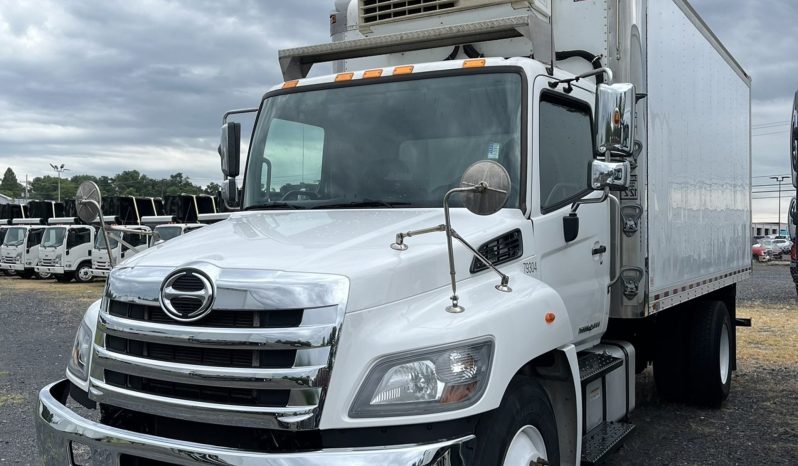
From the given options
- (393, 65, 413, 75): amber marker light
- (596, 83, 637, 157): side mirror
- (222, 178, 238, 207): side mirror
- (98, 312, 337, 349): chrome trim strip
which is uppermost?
(393, 65, 413, 75): amber marker light

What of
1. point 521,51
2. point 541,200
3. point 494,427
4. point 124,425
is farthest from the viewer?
point 521,51

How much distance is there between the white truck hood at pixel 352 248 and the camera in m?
3.10

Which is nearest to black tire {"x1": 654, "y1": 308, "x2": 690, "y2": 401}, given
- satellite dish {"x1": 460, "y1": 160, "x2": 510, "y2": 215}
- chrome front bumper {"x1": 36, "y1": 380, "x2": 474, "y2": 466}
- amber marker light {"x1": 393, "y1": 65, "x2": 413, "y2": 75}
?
amber marker light {"x1": 393, "y1": 65, "x2": 413, "y2": 75}

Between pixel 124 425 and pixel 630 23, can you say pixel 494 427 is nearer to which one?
pixel 124 425

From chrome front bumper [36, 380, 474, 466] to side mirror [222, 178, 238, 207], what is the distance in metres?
2.00

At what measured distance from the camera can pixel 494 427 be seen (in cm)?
314

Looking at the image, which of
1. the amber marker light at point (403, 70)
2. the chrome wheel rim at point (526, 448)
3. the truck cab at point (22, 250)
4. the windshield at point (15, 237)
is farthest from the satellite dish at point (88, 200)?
the windshield at point (15, 237)

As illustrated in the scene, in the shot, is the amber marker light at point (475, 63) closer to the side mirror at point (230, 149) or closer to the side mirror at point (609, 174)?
the side mirror at point (609, 174)

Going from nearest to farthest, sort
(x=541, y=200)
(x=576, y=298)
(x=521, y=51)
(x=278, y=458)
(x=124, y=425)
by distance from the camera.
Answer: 1. (x=278, y=458)
2. (x=124, y=425)
3. (x=541, y=200)
4. (x=576, y=298)
5. (x=521, y=51)

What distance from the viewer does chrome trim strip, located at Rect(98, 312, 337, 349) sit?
286 centimetres

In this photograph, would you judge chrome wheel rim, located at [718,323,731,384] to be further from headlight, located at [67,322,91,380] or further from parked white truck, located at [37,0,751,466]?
headlight, located at [67,322,91,380]

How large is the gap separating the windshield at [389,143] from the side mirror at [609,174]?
1.32 feet

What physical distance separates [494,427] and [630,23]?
3280mm

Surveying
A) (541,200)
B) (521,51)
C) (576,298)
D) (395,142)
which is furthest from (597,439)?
(521,51)
